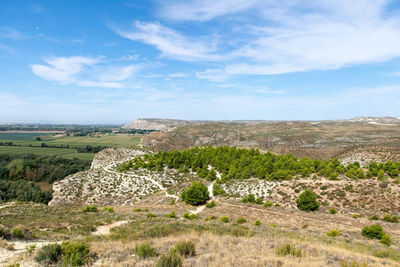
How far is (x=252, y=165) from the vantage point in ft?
121

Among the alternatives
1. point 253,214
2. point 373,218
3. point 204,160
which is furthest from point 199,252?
point 204,160

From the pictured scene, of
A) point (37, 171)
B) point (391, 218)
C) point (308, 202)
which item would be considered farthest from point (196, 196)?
point (37, 171)

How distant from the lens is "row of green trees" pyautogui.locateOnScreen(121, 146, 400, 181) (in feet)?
99.6

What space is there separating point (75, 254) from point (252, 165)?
32.2 meters

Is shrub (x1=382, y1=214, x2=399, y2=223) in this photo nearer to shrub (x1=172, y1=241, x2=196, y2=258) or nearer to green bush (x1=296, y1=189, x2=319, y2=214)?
green bush (x1=296, y1=189, x2=319, y2=214)

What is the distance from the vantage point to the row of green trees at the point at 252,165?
1195 inches

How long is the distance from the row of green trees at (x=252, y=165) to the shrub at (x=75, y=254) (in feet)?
92.5

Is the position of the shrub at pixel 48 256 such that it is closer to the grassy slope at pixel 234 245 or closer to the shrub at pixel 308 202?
the grassy slope at pixel 234 245

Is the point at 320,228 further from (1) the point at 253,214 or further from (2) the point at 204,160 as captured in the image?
(2) the point at 204,160

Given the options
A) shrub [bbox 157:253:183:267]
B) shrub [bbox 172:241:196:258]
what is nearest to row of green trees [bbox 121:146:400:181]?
shrub [bbox 172:241:196:258]

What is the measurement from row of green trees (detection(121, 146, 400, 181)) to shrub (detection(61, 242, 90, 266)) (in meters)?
28.2

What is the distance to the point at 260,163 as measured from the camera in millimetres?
36938

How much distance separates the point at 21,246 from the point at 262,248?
10.6 metres

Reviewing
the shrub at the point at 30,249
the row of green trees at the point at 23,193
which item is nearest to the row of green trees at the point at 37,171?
the row of green trees at the point at 23,193
